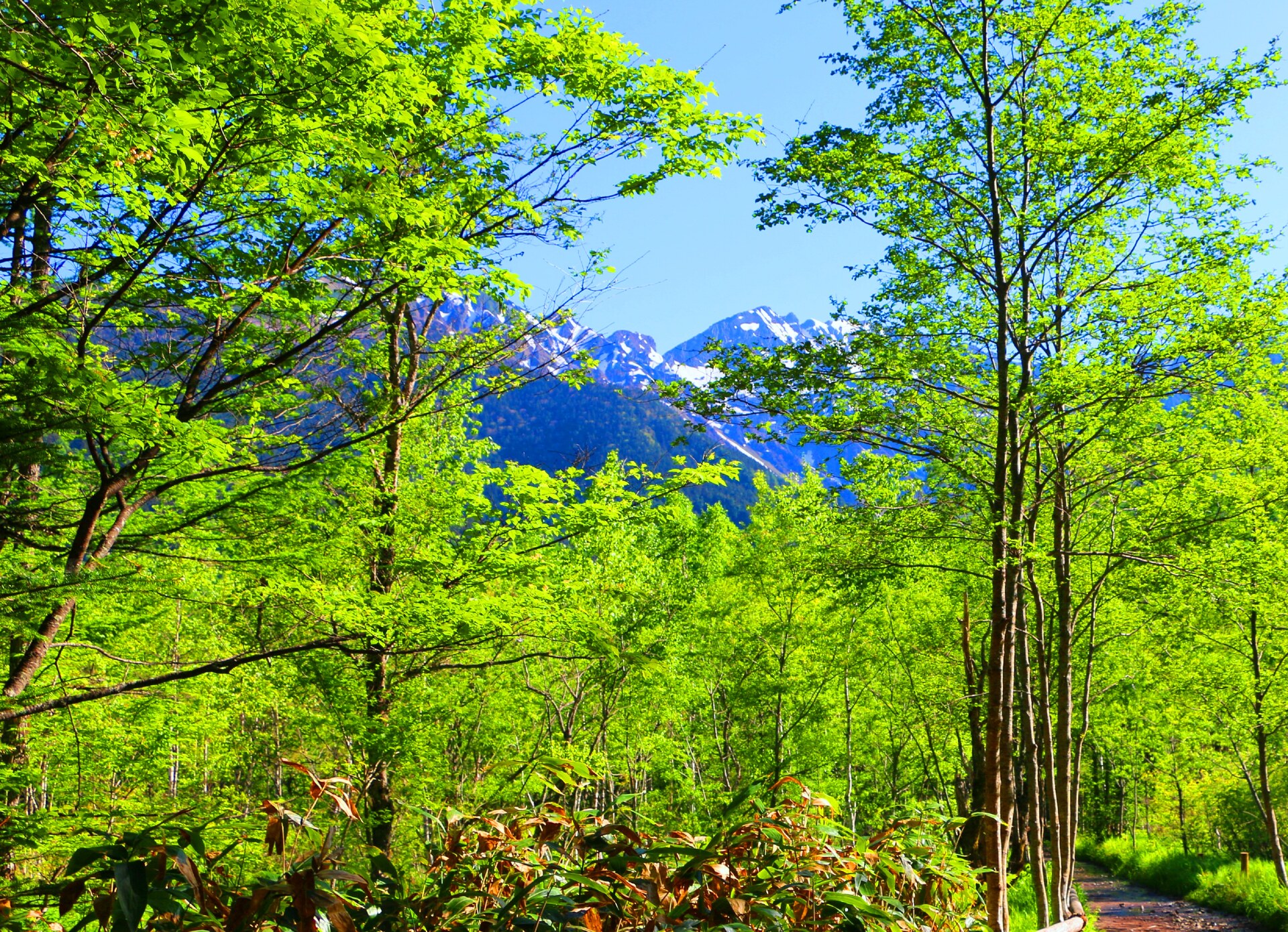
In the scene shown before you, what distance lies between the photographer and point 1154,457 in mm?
8297

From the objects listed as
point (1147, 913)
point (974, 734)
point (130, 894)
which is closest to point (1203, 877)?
point (1147, 913)

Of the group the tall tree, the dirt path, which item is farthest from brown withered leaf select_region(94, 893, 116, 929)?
the dirt path

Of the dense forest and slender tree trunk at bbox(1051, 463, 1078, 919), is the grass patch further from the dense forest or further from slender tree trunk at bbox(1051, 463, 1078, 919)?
slender tree trunk at bbox(1051, 463, 1078, 919)

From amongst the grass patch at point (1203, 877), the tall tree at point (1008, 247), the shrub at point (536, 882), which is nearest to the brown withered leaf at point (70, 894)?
the shrub at point (536, 882)

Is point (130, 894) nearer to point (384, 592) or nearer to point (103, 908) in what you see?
point (103, 908)

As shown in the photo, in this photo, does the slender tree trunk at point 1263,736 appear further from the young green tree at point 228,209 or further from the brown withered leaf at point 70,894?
the brown withered leaf at point 70,894

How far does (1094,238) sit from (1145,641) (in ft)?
36.4

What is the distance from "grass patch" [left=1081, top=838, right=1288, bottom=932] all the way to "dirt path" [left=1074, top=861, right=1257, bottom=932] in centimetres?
21

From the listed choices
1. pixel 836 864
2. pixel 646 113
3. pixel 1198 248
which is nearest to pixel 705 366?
pixel 646 113

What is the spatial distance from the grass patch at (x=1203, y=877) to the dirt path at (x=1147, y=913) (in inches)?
8.3

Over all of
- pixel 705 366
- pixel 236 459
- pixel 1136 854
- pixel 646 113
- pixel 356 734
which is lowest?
pixel 1136 854

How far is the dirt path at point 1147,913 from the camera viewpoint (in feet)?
39.1

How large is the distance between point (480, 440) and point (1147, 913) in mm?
13935

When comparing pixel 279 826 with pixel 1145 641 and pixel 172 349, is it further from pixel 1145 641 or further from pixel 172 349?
pixel 1145 641
